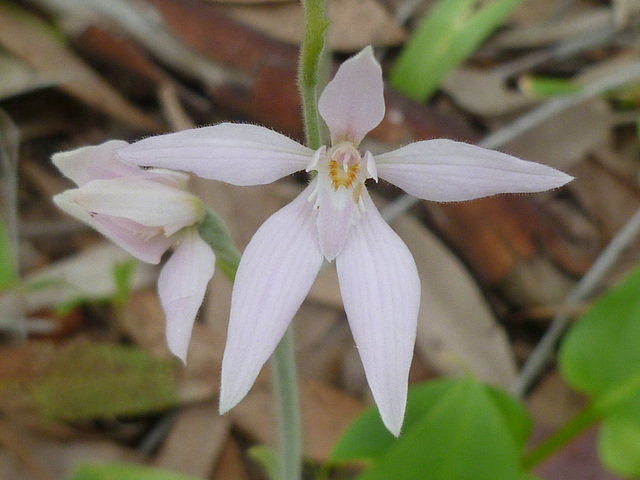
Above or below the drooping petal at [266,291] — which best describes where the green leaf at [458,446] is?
below

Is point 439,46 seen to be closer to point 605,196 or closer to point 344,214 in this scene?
point 605,196

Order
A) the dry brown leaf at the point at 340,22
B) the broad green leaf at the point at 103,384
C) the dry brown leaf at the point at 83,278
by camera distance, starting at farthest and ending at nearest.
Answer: the dry brown leaf at the point at 340,22, the dry brown leaf at the point at 83,278, the broad green leaf at the point at 103,384

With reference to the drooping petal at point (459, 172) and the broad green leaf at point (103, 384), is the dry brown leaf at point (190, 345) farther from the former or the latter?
the drooping petal at point (459, 172)

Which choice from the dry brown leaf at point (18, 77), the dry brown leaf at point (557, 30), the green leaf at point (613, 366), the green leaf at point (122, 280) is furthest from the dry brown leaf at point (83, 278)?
the dry brown leaf at point (557, 30)

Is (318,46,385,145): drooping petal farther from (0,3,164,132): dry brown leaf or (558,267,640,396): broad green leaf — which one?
(0,3,164,132): dry brown leaf

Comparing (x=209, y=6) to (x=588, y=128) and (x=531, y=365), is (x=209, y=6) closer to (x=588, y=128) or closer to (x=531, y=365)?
(x=588, y=128)

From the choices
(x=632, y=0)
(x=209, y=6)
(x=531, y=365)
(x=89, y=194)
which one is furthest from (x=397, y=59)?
(x=89, y=194)
